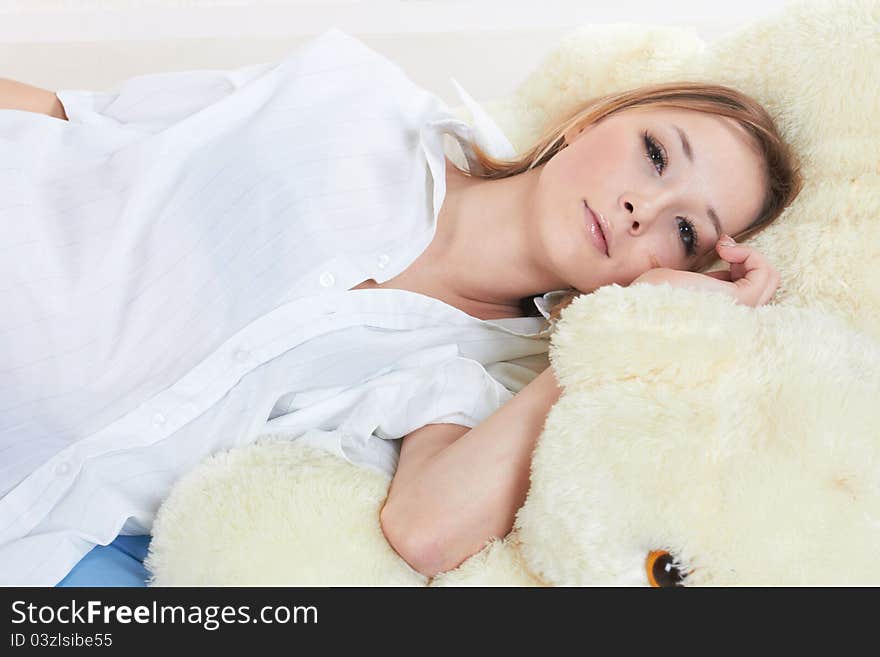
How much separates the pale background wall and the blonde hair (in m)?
0.56

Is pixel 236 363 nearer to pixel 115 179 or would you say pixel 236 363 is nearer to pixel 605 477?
pixel 115 179

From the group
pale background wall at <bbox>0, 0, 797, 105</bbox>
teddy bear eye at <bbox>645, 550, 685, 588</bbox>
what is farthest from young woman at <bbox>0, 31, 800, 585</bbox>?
pale background wall at <bbox>0, 0, 797, 105</bbox>

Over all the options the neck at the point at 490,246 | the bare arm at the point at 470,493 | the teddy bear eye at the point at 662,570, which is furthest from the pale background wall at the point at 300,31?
the teddy bear eye at the point at 662,570

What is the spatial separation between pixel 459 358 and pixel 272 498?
1.08 ft

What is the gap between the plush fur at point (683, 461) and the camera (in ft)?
2.74

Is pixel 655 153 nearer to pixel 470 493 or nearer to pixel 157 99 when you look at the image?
pixel 470 493

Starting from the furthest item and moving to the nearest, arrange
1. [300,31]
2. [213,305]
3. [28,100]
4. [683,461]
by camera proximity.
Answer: [300,31] < [28,100] < [213,305] < [683,461]

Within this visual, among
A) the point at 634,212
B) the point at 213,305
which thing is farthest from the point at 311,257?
the point at 634,212

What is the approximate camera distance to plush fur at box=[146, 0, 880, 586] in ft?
2.74

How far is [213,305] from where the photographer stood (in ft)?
3.65

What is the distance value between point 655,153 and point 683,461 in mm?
509

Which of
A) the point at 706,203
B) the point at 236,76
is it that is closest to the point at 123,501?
the point at 236,76

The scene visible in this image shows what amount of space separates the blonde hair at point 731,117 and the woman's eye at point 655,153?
3.6 inches
